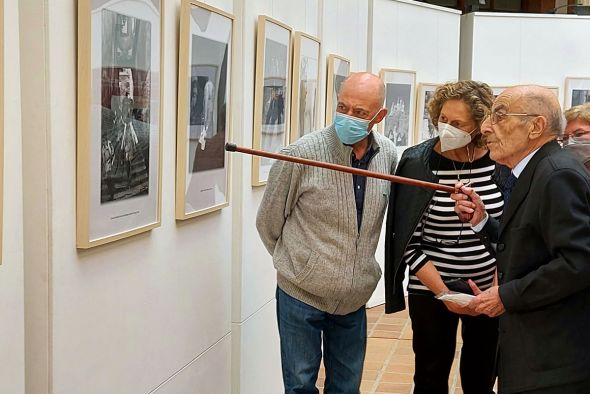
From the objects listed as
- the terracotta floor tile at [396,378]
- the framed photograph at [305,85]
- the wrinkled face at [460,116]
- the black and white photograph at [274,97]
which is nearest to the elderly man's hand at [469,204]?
the wrinkled face at [460,116]

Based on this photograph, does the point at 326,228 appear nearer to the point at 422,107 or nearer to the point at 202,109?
the point at 202,109

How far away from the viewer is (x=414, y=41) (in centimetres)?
995

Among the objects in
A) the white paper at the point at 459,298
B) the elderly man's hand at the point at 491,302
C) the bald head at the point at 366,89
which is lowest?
the white paper at the point at 459,298

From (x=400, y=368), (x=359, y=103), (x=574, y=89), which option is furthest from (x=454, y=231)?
(x=574, y=89)

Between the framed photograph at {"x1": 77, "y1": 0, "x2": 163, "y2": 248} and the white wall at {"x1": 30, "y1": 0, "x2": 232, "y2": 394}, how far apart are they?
0.15 feet

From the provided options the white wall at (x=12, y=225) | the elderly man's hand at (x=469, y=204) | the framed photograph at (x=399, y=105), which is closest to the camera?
the white wall at (x=12, y=225)

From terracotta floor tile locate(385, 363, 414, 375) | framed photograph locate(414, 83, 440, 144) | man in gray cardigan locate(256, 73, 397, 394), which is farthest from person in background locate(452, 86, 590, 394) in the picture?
framed photograph locate(414, 83, 440, 144)

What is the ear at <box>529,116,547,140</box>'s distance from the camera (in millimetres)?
3143

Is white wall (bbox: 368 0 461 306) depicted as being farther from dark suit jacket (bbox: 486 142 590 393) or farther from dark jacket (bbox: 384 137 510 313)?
dark suit jacket (bbox: 486 142 590 393)

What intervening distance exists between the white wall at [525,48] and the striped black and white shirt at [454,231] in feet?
24.7

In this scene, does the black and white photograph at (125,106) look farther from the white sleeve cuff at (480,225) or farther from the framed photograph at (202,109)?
the white sleeve cuff at (480,225)

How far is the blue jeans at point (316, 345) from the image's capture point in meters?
4.10

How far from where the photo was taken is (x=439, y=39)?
10383 mm

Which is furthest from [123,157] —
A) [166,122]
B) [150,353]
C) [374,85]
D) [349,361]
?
[349,361]
